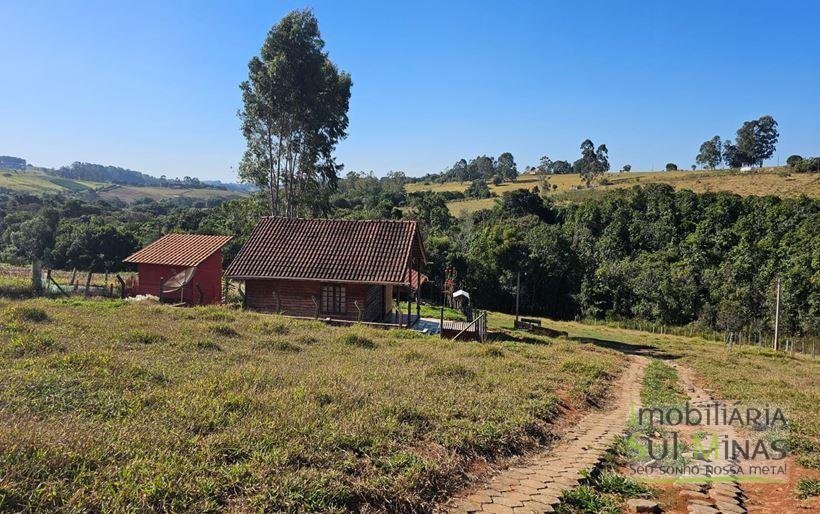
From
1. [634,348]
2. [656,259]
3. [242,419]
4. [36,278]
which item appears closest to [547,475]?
[242,419]

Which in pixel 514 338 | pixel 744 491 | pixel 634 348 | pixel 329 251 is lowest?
pixel 634 348

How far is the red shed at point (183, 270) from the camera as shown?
75.7 ft

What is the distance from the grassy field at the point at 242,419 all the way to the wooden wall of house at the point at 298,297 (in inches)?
315

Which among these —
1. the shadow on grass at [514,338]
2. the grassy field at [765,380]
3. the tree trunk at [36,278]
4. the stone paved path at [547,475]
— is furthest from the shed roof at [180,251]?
the grassy field at [765,380]

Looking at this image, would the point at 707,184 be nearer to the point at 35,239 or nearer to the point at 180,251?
the point at 180,251

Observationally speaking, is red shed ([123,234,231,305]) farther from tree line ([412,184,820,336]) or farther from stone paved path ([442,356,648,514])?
tree line ([412,184,820,336])

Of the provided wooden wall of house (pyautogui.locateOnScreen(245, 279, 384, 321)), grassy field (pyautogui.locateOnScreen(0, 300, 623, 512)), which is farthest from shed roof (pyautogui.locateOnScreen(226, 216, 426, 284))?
grassy field (pyautogui.locateOnScreen(0, 300, 623, 512))

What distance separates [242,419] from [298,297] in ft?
50.8

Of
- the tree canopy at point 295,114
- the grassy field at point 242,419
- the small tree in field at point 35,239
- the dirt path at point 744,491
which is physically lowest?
the dirt path at point 744,491

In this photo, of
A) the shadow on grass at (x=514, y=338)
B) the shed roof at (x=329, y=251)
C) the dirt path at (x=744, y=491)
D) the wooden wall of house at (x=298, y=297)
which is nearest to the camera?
the dirt path at (x=744, y=491)

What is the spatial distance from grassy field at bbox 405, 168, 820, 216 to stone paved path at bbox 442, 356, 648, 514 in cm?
5835

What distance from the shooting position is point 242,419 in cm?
641

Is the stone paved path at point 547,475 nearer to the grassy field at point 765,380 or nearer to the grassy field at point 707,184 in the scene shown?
the grassy field at point 765,380

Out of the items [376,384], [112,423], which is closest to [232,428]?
[112,423]
